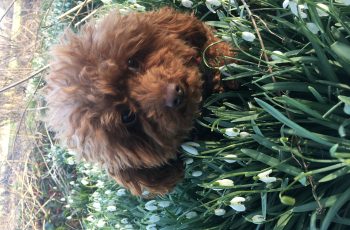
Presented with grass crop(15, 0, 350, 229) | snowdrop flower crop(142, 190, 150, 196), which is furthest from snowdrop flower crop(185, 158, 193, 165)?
snowdrop flower crop(142, 190, 150, 196)

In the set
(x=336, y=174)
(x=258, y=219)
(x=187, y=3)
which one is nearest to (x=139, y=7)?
(x=187, y=3)

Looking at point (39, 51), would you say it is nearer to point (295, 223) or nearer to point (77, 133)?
point (77, 133)

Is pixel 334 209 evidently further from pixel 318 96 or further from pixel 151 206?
pixel 151 206

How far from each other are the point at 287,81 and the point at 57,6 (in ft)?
12.1

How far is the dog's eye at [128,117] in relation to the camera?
7.34ft

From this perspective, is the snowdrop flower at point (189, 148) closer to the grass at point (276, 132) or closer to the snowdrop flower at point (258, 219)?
the grass at point (276, 132)

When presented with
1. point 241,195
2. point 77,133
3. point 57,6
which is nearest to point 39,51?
point 57,6

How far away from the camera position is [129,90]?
87.8 inches

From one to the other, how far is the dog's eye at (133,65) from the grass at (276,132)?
420mm

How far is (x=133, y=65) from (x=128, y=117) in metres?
0.28

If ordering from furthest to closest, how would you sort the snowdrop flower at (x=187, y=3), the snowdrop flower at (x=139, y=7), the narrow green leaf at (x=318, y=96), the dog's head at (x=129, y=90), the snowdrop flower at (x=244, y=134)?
the snowdrop flower at (x=139, y=7)
the snowdrop flower at (x=187, y=3)
the dog's head at (x=129, y=90)
the snowdrop flower at (x=244, y=134)
the narrow green leaf at (x=318, y=96)

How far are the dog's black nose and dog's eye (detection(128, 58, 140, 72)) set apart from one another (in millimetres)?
253

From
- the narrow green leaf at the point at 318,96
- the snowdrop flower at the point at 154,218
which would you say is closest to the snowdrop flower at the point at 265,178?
the narrow green leaf at the point at 318,96

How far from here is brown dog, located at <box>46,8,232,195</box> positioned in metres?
2.19
